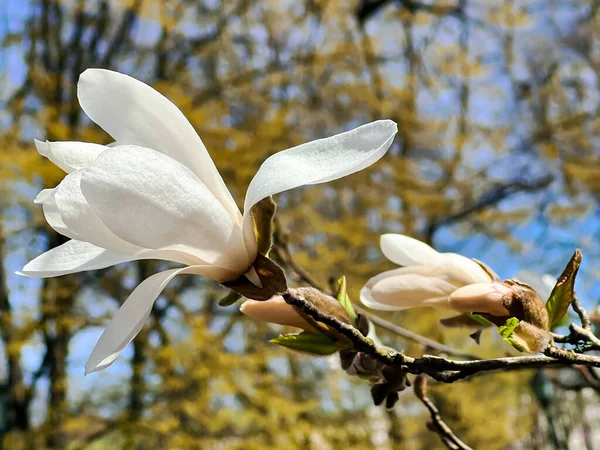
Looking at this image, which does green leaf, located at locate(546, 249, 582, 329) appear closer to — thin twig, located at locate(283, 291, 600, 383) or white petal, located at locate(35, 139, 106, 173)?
thin twig, located at locate(283, 291, 600, 383)

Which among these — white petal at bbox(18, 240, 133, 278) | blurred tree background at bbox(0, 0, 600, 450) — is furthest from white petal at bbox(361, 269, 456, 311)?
blurred tree background at bbox(0, 0, 600, 450)

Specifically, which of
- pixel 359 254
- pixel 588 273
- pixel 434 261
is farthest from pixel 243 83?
pixel 434 261

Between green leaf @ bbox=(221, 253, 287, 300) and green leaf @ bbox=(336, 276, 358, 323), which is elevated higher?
green leaf @ bbox=(221, 253, 287, 300)

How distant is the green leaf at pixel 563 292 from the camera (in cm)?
20

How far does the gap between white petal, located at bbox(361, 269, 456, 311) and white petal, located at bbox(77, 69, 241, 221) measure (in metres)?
0.09

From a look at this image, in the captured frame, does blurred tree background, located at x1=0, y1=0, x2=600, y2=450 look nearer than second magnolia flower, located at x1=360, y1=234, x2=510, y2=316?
No

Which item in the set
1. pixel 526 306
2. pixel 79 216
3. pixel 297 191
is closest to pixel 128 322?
pixel 79 216

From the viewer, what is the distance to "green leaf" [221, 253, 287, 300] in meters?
0.20

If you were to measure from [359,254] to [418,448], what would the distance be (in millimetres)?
792

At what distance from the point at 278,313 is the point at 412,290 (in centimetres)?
6

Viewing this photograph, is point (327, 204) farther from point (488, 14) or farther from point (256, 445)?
point (256, 445)

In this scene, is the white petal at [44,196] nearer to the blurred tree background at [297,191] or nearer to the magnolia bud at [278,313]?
the magnolia bud at [278,313]

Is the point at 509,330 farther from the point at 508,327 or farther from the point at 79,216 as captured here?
the point at 79,216

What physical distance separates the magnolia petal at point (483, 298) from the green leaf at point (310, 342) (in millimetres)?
52
